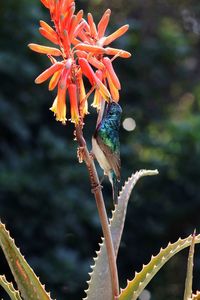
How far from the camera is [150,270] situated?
1.68m

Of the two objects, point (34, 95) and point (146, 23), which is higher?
point (146, 23)

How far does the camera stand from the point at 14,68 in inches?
179

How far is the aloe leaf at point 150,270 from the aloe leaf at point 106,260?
72mm

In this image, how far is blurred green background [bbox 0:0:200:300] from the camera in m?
4.49

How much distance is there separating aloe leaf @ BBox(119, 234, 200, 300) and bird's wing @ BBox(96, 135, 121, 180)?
18 cm

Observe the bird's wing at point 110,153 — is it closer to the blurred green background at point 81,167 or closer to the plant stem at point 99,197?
the plant stem at point 99,197

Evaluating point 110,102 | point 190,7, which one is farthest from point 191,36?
point 110,102

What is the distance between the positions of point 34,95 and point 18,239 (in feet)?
2.76

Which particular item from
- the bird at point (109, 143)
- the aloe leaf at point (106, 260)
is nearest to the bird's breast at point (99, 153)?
the bird at point (109, 143)

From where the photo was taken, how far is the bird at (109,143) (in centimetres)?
163

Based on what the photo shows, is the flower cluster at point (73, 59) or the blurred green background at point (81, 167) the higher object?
the blurred green background at point (81, 167)

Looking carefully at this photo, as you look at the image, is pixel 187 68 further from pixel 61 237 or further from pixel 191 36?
pixel 61 237

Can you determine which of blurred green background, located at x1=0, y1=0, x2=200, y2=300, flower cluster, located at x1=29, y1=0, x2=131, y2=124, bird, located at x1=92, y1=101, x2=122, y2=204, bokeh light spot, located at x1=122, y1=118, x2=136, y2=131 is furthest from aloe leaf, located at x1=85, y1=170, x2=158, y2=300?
bokeh light spot, located at x1=122, y1=118, x2=136, y2=131

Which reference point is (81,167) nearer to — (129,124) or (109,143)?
(129,124)
